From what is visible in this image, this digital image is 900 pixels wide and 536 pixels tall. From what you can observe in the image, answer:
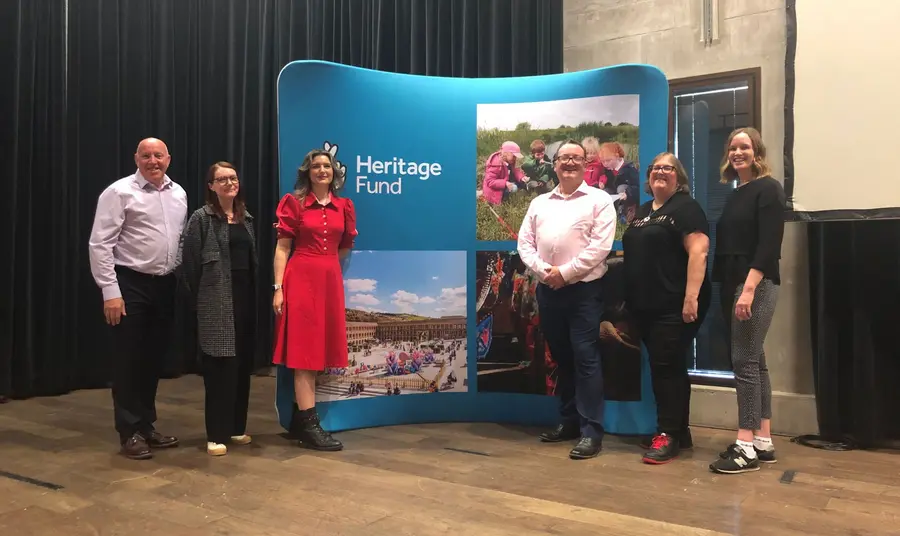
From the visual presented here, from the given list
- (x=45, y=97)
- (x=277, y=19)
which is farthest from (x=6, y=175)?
(x=277, y=19)

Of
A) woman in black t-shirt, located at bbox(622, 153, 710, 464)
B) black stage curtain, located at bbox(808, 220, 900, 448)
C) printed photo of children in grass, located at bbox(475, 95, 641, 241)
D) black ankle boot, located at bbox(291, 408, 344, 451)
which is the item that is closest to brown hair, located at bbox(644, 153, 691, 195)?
woman in black t-shirt, located at bbox(622, 153, 710, 464)

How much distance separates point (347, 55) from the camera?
552 centimetres

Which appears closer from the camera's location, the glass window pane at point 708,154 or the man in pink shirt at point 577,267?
the man in pink shirt at point 577,267

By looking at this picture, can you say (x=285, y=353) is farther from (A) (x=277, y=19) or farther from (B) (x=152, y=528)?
(A) (x=277, y=19)

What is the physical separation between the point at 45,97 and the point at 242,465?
3.23m

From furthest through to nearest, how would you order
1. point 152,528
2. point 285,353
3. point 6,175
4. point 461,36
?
point 461,36
point 6,175
point 285,353
point 152,528

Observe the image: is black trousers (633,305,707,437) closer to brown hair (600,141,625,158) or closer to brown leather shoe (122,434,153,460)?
brown hair (600,141,625,158)

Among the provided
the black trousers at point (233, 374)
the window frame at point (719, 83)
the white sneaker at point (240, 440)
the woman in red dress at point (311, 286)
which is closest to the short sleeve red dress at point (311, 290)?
the woman in red dress at point (311, 286)

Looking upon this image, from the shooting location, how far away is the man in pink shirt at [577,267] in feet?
10.4

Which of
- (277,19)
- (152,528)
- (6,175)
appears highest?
(277,19)

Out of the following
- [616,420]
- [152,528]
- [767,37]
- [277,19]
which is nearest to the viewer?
[152,528]

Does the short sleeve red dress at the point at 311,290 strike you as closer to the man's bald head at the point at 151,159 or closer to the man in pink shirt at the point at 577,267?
the man's bald head at the point at 151,159

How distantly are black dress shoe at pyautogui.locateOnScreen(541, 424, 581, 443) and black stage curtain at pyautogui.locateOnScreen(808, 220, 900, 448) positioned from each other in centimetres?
123

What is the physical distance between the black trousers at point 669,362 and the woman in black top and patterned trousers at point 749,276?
213 millimetres
